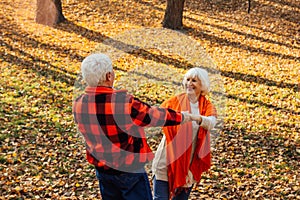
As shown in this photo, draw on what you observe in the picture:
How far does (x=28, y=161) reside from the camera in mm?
7066

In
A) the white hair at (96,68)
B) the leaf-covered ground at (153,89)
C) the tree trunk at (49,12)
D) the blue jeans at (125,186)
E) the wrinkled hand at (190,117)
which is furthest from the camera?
the tree trunk at (49,12)

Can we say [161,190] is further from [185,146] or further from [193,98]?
[193,98]

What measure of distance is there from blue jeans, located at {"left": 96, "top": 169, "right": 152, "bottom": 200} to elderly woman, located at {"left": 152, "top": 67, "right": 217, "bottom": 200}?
2.04ft

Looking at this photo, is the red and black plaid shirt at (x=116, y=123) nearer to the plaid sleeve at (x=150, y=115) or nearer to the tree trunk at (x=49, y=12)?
the plaid sleeve at (x=150, y=115)

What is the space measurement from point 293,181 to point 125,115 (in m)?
4.14

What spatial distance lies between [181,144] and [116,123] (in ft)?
3.46

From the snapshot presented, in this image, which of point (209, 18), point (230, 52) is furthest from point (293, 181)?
point (209, 18)

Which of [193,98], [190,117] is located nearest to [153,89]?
[193,98]

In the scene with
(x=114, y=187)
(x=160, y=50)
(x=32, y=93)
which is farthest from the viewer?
(x=160, y=50)

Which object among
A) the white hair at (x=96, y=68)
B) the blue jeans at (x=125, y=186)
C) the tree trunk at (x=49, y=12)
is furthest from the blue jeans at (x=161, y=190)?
the tree trunk at (x=49, y=12)

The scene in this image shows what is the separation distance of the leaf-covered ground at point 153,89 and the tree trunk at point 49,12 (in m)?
0.32

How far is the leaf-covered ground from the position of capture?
259 inches

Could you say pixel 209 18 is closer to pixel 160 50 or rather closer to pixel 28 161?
pixel 160 50

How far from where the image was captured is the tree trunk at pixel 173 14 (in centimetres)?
1482
